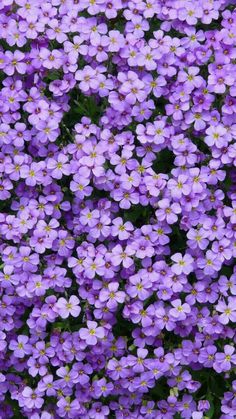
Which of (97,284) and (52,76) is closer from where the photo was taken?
(97,284)

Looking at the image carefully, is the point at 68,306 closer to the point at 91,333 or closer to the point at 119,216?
the point at 91,333

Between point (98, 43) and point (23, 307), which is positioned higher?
point (98, 43)

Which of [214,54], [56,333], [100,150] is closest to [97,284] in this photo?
[56,333]

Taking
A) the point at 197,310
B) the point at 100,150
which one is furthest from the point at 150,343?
the point at 100,150

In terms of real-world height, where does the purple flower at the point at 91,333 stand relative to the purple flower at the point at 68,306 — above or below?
below

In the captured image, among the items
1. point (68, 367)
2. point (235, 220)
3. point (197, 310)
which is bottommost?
point (68, 367)

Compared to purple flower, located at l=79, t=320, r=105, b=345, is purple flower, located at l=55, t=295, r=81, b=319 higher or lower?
higher

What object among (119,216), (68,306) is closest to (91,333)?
(68,306)

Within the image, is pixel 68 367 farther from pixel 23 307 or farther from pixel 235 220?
pixel 235 220
